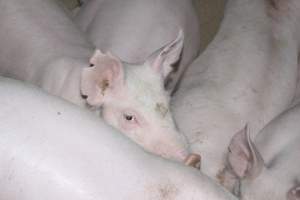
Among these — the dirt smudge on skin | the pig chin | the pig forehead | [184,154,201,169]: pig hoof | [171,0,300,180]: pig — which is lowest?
[171,0,300,180]: pig

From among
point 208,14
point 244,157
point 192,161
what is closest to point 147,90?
point 192,161

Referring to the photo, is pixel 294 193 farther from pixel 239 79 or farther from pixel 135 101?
pixel 239 79

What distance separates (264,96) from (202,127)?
0.33m

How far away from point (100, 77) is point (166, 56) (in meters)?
0.31

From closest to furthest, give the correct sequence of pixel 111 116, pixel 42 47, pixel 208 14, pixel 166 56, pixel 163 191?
pixel 163 191 < pixel 111 116 < pixel 166 56 < pixel 42 47 < pixel 208 14

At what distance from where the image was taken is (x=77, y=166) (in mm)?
1814

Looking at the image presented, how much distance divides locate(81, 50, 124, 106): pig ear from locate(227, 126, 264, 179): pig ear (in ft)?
1.53

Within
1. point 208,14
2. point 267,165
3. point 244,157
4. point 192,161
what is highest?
point 192,161

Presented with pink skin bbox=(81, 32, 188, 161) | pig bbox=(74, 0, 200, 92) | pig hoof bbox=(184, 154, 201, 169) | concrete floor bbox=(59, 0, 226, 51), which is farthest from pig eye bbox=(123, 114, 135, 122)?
concrete floor bbox=(59, 0, 226, 51)

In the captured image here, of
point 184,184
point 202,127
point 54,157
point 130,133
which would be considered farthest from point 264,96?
point 54,157

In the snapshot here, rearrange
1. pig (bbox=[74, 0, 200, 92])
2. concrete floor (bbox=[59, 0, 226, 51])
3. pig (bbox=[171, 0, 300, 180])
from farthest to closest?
concrete floor (bbox=[59, 0, 226, 51]) < pig (bbox=[74, 0, 200, 92]) < pig (bbox=[171, 0, 300, 180])

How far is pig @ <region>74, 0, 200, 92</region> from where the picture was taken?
279 centimetres

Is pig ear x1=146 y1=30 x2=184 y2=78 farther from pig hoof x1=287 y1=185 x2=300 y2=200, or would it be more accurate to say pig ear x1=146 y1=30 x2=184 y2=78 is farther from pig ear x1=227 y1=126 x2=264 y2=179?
pig hoof x1=287 y1=185 x2=300 y2=200

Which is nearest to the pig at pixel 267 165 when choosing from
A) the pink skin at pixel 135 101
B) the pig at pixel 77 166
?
the pink skin at pixel 135 101
